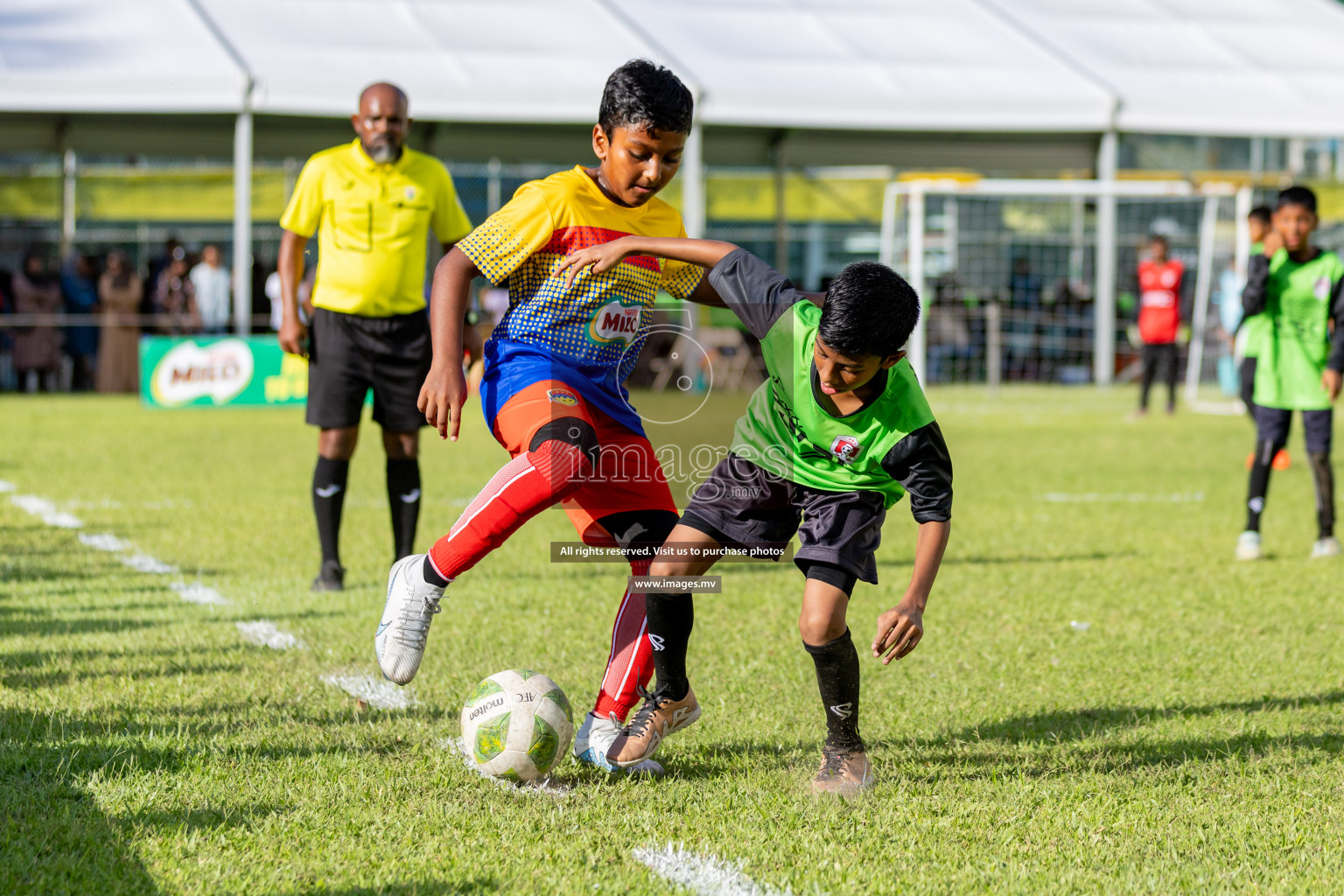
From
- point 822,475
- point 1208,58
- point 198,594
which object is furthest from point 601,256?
point 1208,58

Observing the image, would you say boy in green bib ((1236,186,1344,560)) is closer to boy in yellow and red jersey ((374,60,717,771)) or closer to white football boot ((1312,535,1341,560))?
white football boot ((1312,535,1341,560))

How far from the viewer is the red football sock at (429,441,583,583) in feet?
11.3

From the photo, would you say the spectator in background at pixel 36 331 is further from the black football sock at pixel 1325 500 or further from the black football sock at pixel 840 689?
the black football sock at pixel 840 689

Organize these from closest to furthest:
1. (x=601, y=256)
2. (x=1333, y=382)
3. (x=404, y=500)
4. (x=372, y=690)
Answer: (x=601, y=256)
(x=372, y=690)
(x=404, y=500)
(x=1333, y=382)

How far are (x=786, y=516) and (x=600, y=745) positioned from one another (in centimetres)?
73

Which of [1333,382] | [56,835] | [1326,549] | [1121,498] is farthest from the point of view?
[1121,498]

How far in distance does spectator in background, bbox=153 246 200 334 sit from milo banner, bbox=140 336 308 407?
3589mm

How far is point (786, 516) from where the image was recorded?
3453mm

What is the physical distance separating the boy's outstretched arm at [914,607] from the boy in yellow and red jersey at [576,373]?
0.73 m

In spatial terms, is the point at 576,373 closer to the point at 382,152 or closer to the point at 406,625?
the point at 406,625

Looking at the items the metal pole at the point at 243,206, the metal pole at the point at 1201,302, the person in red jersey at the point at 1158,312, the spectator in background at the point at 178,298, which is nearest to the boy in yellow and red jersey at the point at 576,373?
the person in red jersey at the point at 1158,312

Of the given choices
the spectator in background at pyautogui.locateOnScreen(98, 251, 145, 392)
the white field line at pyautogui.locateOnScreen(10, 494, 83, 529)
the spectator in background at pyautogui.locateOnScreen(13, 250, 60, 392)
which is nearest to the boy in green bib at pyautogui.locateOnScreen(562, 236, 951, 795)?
the white field line at pyautogui.locateOnScreen(10, 494, 83, 529)

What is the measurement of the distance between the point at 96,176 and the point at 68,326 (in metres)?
3.16

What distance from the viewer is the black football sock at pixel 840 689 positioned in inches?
131
